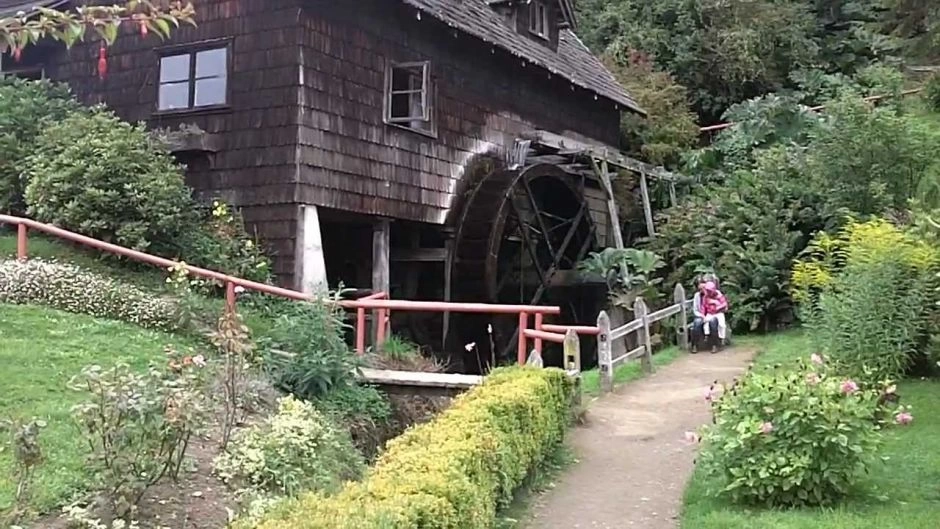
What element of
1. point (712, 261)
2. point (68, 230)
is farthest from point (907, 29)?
point (68, 230)

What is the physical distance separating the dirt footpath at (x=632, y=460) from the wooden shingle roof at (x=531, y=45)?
663 centimetres

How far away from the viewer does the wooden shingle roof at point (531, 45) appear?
1598 centimetres

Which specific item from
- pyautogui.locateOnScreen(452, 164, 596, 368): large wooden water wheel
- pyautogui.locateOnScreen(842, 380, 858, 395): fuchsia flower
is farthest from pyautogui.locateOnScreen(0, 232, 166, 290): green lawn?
pyautogui.locateOnScreen(842, 380, 858, 395): fuchsia flower

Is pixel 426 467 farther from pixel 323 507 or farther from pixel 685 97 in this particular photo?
pixel 685 97

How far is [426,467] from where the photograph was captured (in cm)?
548

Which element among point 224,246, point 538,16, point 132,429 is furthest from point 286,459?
point 538,16

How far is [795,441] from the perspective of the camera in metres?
6.67

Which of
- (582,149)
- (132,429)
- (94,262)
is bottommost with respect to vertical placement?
(132,429)

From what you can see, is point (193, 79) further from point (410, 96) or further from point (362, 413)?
point (362, 413)

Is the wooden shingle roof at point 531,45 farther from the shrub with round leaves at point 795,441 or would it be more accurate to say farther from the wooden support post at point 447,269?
the shrub with round leaves at point 795,441

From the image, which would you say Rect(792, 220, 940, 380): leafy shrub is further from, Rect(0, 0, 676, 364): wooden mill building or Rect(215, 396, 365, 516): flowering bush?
Rect(0, 0, 676, 364): wooden mill building

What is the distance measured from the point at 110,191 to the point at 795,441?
8.69m

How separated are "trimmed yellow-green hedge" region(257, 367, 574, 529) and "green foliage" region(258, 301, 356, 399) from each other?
164 centimetres

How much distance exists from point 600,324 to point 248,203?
4.94 metres
